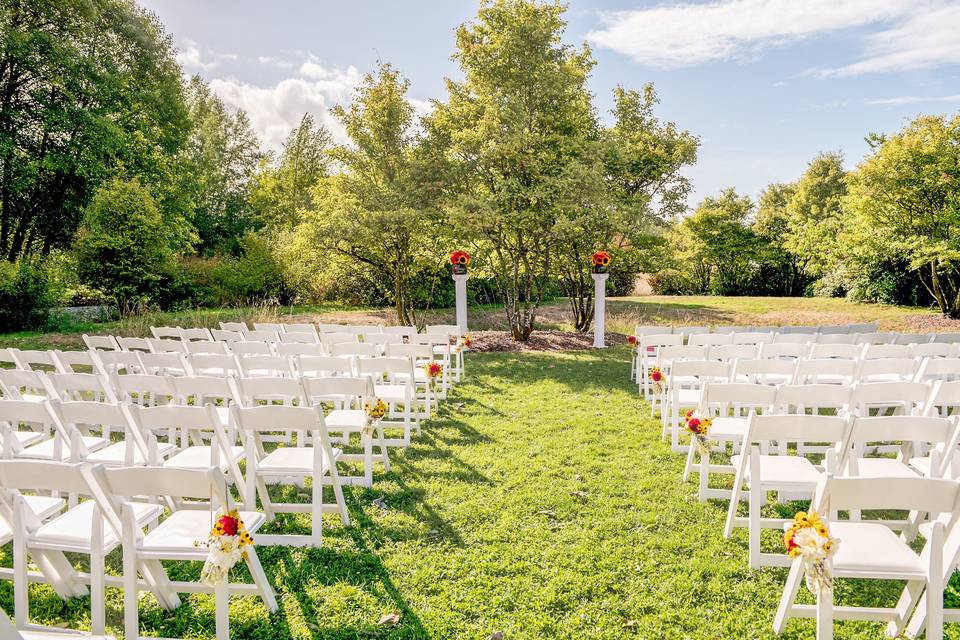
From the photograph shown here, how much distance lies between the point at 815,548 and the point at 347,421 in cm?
394

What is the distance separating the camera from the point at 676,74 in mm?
14805

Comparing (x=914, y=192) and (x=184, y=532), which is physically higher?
(x=914, y=192)

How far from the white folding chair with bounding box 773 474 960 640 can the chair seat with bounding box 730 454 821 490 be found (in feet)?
2.39

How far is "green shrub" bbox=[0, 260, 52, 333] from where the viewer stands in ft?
49.0

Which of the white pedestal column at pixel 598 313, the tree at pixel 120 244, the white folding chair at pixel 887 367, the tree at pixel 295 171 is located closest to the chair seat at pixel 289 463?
the white folding chair at pixel 887 367

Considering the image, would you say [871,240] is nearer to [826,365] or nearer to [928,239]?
[928,239]

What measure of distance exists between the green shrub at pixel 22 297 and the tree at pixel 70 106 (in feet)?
15.4

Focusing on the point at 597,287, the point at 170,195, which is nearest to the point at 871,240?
the point at 597,287

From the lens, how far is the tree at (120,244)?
55.6 ft

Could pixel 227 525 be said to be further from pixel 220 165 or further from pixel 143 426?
pixel 220 165

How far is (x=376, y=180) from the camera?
14758 mm

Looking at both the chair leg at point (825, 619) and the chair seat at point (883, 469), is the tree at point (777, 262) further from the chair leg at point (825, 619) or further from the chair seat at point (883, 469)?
the chair leg at point (825, 619)

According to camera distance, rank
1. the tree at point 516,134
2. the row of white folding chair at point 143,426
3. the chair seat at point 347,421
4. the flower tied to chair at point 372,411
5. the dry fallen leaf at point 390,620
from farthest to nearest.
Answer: the tree at point 516,134 → the chair seat at point 347,421 → the flower tied to chair at point 372,411 → the row of white folding chair at point 143,426 → the dry fallen leaf at point 390,620

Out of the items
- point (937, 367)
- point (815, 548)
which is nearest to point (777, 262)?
point (937, 367)
